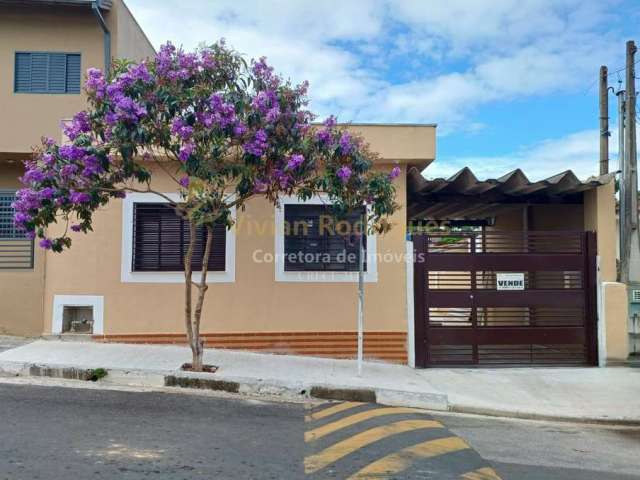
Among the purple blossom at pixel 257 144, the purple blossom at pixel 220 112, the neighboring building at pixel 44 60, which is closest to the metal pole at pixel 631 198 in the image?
the purple blossom at pixel 257 144

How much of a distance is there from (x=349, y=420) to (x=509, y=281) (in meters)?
4.48

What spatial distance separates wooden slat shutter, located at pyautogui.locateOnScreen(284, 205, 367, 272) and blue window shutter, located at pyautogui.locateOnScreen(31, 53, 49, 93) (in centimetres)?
677

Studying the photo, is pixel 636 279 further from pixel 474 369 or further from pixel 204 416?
pixel 204 416

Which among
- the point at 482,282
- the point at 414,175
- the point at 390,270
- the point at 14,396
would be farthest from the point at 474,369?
the point at 14,396

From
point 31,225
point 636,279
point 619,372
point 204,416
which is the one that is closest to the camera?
point 204,416

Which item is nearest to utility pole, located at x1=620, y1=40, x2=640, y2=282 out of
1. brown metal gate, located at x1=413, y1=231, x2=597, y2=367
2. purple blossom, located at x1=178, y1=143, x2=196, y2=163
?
brown metal gate, located at x1=413, y1=231, x2=597, y2=367

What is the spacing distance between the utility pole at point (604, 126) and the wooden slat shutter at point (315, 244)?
543 centimetres

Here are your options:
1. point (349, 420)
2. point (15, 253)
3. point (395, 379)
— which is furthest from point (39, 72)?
point (349, 420)

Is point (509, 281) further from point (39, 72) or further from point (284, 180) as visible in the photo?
point (39, 72)

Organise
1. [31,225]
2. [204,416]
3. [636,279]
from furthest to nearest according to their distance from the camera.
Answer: [636,279] < [31,225] < [204,416]

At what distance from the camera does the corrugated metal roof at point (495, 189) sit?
362 inches

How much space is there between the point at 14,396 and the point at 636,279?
973 centimetres

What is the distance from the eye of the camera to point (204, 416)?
5.91 meters

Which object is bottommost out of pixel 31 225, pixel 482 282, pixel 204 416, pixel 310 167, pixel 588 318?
pixel 204 416
